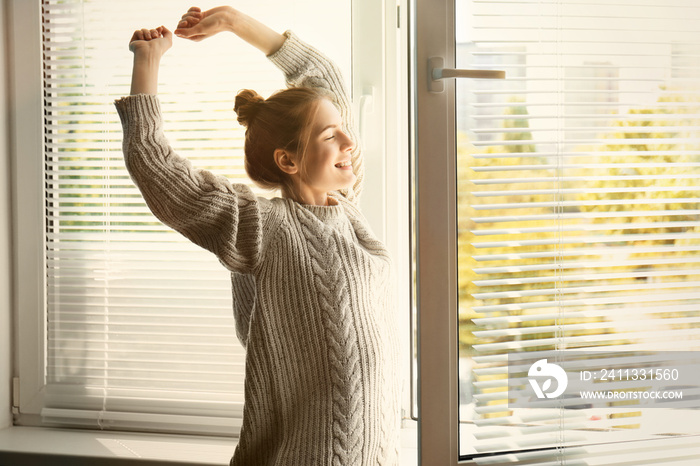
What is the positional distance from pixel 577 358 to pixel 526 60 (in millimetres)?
589

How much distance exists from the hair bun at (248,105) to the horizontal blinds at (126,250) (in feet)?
1.22

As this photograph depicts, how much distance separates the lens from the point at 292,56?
1141 mm

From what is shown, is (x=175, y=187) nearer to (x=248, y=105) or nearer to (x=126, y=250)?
(x=248, y=105)

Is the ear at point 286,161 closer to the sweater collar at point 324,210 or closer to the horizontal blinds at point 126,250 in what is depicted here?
the sweater collar at point 324,210

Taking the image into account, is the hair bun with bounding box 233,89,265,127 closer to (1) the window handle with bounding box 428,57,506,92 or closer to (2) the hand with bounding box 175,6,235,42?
(2) the hand with bounding box 175,6,235,42

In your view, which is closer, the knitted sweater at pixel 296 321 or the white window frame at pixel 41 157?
the knitted sweater at pixel 296 321

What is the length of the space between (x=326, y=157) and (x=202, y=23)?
0.32 meters

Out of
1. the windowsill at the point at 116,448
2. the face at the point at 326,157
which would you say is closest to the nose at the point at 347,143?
the face at the point at 326,157

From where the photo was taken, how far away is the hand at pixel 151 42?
97cm

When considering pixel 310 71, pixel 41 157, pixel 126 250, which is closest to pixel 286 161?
pixel 310 71

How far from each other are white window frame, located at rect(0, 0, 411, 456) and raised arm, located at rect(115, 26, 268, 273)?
1.63ft

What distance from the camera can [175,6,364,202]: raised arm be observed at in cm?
108

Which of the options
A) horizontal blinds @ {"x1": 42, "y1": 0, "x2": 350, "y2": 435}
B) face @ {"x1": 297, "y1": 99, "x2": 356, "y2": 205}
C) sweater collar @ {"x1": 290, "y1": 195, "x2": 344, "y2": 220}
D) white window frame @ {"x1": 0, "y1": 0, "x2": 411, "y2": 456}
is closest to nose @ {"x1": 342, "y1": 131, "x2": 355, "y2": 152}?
face @ {"x1": 297, "y1": 99, "x2": 356, "y2": 205}

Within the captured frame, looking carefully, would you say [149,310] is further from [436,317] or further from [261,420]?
[436,317]
